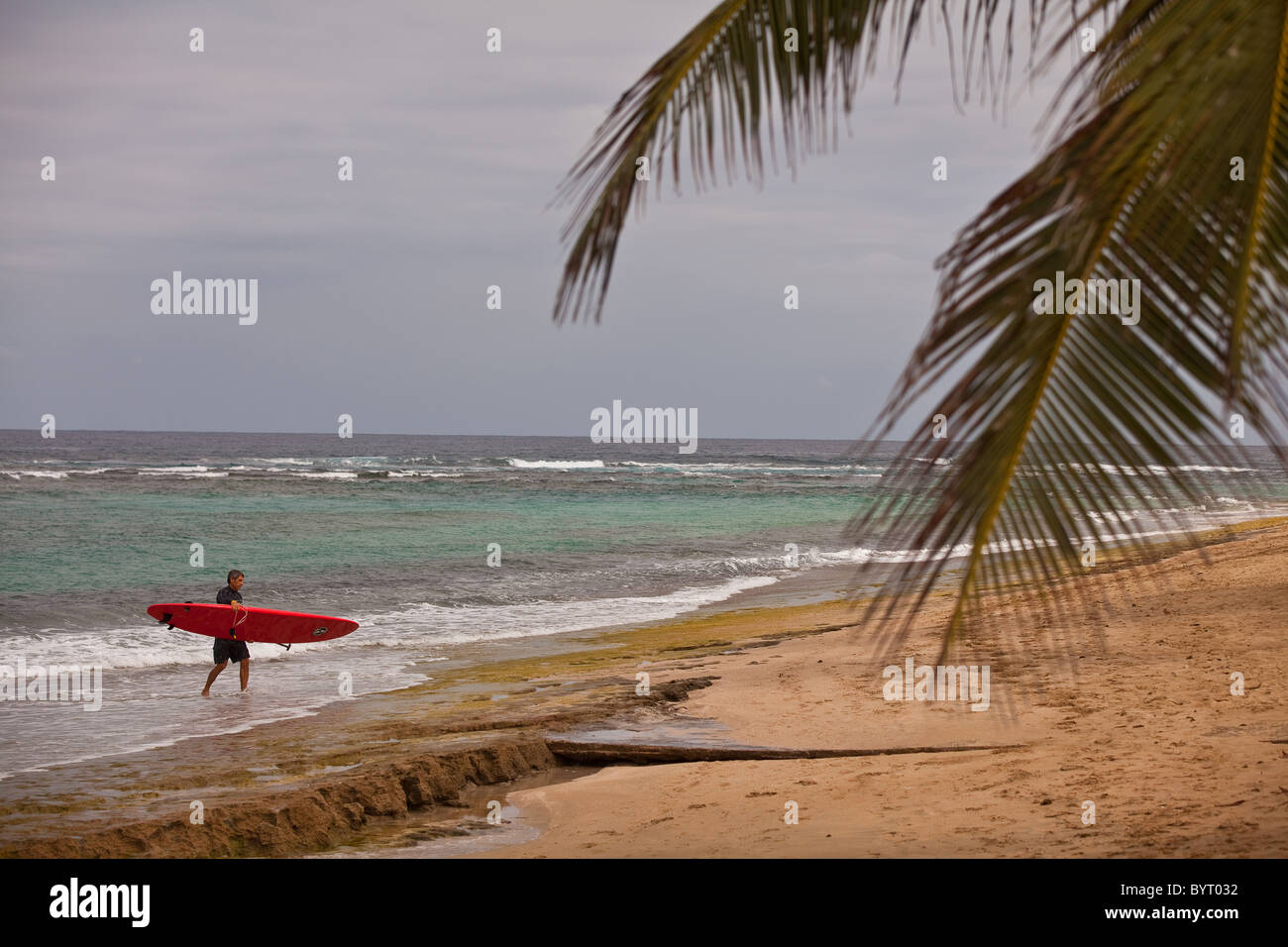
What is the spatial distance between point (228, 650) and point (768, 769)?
629cm

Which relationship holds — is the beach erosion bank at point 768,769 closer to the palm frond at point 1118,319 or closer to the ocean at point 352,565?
the ocean at point 352,565

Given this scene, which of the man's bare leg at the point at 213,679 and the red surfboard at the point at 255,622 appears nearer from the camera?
the man's bare leg at the point at 213,679

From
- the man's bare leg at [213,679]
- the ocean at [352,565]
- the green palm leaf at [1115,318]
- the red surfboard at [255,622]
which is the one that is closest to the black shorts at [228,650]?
the man's bare leg at [213,679]

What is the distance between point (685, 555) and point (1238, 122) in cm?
2154

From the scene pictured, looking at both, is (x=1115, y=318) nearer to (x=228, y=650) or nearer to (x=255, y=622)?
(x=228, y=650)

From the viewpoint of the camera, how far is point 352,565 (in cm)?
2056

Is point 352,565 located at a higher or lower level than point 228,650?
lower

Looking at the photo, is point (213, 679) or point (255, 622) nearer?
point (213, 679)

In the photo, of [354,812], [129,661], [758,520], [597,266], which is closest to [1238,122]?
[597,266]

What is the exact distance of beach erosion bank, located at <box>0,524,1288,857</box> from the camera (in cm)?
474

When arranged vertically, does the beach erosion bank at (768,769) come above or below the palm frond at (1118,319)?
below

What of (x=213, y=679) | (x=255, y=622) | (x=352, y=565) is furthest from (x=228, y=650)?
(x=352, y=565)

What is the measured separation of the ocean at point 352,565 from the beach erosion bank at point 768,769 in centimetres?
123

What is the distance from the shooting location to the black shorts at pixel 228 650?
10203 mm
